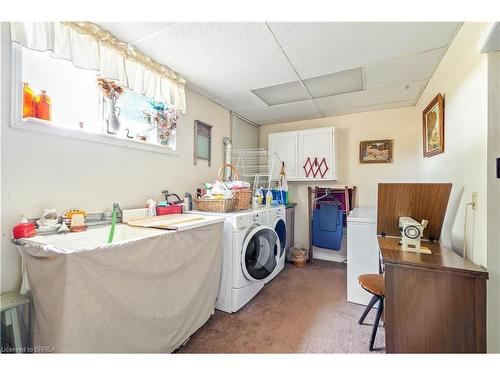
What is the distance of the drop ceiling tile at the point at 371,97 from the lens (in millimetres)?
2475

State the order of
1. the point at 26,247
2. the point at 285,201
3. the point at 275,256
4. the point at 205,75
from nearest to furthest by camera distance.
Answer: the point at 26,247 → the point at 205,75 → the point at 275,256 → the point at 285,201

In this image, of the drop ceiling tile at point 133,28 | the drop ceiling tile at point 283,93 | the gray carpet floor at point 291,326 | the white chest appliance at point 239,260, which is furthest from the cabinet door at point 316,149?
the drop ceiling tile at point 133,28

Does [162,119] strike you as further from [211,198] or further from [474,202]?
[474,202]

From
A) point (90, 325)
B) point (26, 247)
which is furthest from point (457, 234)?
point (26, 247)

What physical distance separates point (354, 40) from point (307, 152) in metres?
1.78

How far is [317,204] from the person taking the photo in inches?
134

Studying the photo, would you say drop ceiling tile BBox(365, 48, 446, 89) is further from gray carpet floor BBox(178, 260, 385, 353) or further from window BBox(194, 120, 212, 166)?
gray carpet floor BBox(178, 260, 385, 353)

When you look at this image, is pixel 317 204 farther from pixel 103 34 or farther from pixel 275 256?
pixel 103 34

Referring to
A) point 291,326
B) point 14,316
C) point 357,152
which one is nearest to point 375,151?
point 357,152

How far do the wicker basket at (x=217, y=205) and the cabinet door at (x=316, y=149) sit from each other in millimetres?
1579

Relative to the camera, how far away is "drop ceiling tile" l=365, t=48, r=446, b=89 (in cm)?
185

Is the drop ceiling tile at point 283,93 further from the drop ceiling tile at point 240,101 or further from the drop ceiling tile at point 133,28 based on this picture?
the drop ceiling tile at point 133,28

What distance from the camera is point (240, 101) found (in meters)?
2.90
